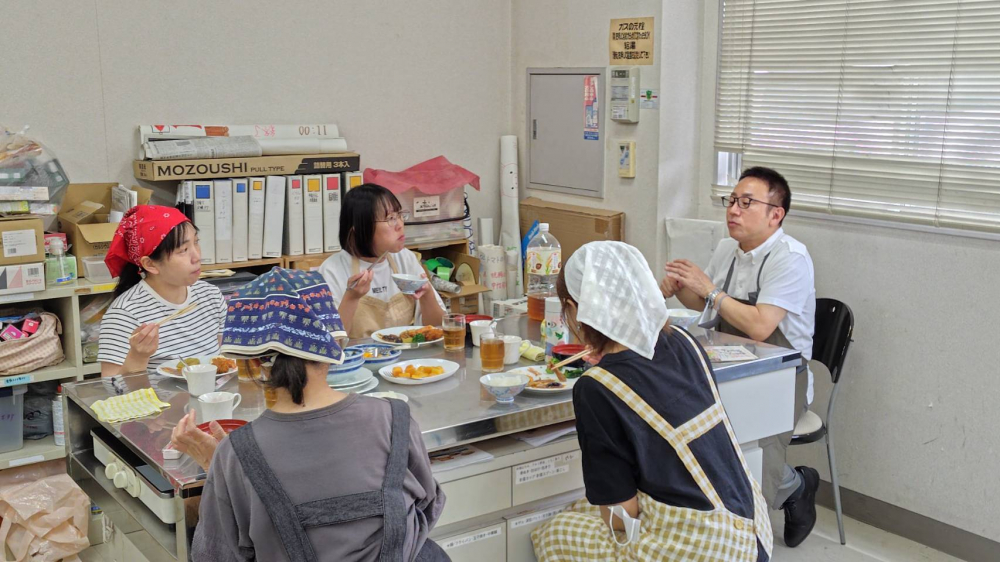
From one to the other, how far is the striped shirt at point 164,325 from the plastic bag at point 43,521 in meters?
0.97

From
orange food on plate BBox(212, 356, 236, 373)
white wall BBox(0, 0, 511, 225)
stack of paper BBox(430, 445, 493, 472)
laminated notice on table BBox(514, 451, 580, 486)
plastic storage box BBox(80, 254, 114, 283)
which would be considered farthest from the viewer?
white wall BBox(0, 0, 511, 225)

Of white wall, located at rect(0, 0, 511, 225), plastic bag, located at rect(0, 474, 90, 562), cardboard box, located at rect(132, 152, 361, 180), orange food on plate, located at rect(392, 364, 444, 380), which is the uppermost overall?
white wall, located at rect(0, 0, 511, 225)

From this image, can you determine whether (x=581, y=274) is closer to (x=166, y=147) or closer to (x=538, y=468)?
(x=538, y=468)

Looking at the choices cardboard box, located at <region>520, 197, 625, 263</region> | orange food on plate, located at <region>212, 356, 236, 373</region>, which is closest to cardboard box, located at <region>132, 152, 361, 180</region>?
cardboard box, located at <region>520, 197, 625, 263</region>

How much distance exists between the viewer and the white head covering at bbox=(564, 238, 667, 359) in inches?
79.2

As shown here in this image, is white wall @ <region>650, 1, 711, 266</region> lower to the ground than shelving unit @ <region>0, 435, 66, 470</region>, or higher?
higher

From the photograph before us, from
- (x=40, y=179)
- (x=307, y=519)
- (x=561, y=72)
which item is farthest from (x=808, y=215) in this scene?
(x=40, y=179)

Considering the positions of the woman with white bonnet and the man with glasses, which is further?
the man with glasses

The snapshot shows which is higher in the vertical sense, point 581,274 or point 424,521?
point 581,274

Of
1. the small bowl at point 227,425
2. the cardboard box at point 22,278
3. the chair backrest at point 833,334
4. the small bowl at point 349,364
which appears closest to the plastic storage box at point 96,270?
the cardboard box at point 22,278

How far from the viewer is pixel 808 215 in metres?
3.80

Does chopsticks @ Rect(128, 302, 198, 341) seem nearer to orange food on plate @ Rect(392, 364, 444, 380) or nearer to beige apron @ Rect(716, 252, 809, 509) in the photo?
orange food on plate @ Rect(392, 364, 444, 380)

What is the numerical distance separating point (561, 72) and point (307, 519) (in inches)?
140

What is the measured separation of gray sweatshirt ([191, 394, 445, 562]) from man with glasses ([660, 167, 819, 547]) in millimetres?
1800
